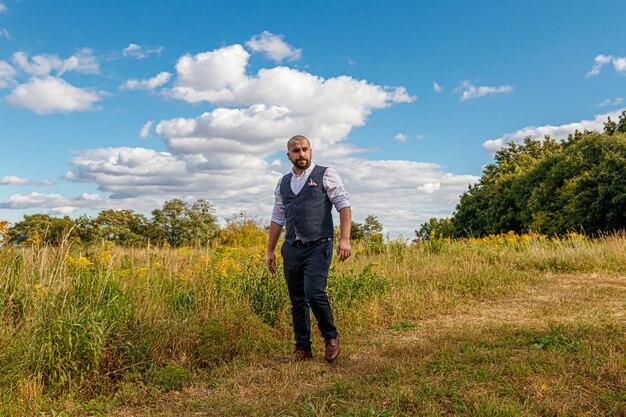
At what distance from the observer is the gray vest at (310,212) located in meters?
5.16

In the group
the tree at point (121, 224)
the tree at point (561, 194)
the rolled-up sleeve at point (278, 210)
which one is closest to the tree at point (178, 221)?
the tree at point (121, 224)

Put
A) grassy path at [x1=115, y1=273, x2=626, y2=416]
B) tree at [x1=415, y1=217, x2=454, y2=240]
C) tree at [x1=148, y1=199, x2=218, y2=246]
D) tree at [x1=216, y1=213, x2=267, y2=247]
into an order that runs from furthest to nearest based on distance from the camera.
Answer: tree at [x1=415, y1=217, x2=454, y2=240] < tree at [x1=148, y1=199, x2=218, y2=246] < tree at [x1=216, y1=213, x2=267, y2=247] < grassy path at [x1=115, y1=273, x2=626, y2=416]

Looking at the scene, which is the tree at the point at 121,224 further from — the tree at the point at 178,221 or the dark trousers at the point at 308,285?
the dark trousers at the point at 308,285

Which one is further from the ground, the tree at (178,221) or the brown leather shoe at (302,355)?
the tree at (178,221)

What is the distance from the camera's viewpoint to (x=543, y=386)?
13.5 feet

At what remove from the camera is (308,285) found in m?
5.18

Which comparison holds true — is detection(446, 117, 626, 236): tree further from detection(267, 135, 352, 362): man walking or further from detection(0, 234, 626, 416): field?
detection(267, 135, 352, 362): man walking

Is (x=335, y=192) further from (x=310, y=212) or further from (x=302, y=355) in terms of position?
(x=302, y=355)

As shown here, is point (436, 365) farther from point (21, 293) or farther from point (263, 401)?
point (21, 293)

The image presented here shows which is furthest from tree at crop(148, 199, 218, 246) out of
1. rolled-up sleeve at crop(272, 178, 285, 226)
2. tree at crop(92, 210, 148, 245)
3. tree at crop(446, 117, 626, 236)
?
rolled-up sleeve at crop(272, 178, 285, 226)

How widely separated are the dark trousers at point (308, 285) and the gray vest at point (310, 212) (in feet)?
0.40

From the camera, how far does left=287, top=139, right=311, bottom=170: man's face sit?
5.31 metres

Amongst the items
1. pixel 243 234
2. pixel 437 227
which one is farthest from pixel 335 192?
pixel 437 227

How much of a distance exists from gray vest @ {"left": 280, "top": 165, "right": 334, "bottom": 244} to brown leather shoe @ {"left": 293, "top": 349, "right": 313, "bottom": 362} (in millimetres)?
1150
